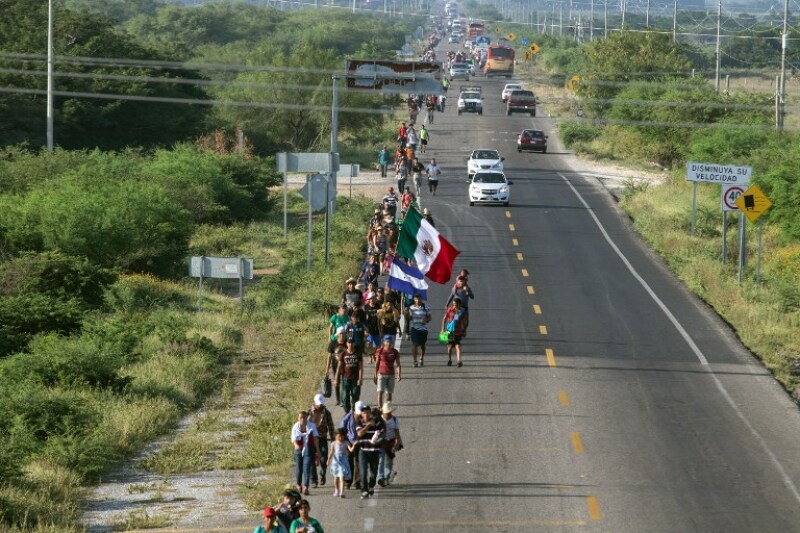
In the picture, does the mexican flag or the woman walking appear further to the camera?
the mexican flag

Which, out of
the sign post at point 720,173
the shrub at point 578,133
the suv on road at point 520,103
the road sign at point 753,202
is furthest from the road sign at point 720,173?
the suv on road at point 520,103

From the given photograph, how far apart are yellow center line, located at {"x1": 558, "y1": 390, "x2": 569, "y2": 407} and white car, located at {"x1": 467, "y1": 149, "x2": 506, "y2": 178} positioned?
34.6 meters

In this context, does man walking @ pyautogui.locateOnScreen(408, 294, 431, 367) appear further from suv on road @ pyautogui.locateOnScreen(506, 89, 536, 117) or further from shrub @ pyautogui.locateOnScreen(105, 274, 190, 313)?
suv on road @ pyautogui.locateOnScreen(506, 89, 536, 117)

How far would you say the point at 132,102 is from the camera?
74438mm

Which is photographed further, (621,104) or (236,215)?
(621,104)

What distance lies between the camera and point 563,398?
26.9 meters

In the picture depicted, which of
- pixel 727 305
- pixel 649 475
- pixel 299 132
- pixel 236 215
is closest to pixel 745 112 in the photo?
pixel 299 132

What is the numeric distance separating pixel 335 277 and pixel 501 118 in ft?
189

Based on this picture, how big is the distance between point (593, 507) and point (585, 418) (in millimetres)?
5492

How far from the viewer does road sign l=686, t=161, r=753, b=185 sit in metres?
41.4

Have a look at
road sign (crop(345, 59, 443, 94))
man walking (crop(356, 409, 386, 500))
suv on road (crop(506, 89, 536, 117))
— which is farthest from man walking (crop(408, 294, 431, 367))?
suv on road (crop(506, 89, 536, 117))

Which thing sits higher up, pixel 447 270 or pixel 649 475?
pixel 447 270

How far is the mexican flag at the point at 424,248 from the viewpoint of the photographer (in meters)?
28.7

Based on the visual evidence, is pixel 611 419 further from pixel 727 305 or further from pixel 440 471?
pixel 727 305
